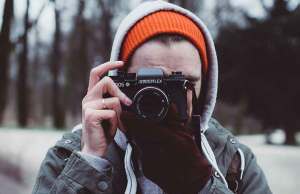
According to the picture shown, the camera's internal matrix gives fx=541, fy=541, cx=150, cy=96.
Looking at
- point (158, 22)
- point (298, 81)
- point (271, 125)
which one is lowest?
point (271, 125)

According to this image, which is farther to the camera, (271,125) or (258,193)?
(271,125)

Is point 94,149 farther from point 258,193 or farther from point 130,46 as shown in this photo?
point 258,193

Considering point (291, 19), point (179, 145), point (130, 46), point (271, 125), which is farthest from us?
point (271, 125)

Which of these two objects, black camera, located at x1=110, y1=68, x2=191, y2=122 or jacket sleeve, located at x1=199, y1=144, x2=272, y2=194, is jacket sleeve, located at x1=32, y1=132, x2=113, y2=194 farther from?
jacket sleeve, located at x1=199, y1=144, x2=272, y2=194

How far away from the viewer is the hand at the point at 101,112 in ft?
6.30

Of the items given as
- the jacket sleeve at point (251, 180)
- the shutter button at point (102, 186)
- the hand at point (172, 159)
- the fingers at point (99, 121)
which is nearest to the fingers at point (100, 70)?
the fingers at point (99, 121)

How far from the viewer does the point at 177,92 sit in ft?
6.40

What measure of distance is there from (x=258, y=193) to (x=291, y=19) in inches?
671

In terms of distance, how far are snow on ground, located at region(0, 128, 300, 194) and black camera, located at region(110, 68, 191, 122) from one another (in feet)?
11.6

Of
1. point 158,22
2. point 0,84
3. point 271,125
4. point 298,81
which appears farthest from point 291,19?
point 158,22

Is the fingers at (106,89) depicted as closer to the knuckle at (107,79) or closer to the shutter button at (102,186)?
the knuckle at (107,79)

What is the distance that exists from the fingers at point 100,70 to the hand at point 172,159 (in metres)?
0.27

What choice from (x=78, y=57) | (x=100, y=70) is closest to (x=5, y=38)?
(x=100, y=70)

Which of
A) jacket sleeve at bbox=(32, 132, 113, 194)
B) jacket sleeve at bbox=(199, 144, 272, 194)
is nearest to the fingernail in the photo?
jacket sleeve at bbox=(32, 132, 113, 194)
